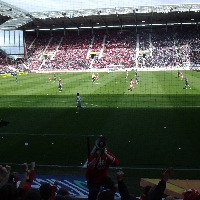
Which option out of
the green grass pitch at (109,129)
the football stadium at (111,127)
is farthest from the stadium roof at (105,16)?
the green grass pitch at (109,129)

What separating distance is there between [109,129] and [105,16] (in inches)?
1937

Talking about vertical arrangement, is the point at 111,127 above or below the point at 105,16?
below

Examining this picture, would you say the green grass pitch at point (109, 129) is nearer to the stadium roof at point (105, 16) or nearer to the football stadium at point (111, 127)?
the football stadium at point (111, 127)

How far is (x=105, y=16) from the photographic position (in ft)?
196

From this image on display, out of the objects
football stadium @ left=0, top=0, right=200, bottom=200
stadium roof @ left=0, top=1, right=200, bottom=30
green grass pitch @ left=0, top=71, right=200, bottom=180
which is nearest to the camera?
football stadium @ left=0, top=0, right=200, bottom=200

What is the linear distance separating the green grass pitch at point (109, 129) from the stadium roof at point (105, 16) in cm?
3414

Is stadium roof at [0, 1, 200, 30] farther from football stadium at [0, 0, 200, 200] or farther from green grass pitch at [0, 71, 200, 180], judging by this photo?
green grass pitch at [0, 71, 200, 180]

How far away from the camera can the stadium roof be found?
177ft

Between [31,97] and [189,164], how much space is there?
688 inches

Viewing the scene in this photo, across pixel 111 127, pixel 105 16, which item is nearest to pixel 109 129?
pixel 111 127

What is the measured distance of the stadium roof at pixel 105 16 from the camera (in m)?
53.8

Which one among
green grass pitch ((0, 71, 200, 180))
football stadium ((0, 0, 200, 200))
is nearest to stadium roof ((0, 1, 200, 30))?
football stadium ((0, 0, 200, 200))

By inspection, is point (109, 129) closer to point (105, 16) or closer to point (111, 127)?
point (111, 127)

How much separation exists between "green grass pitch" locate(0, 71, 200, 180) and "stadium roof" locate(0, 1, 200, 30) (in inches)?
1344
